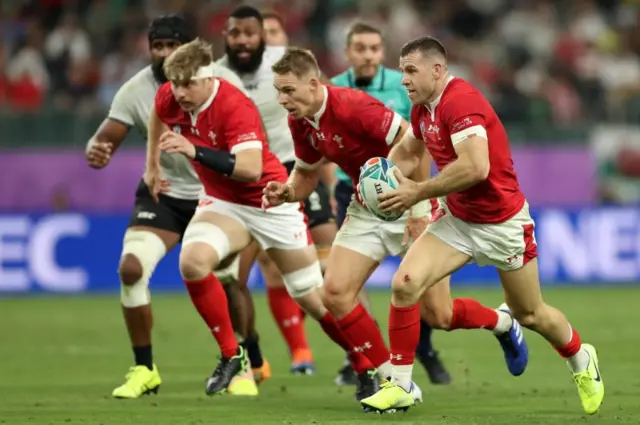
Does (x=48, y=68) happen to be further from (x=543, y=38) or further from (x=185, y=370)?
(x=185, y=370)

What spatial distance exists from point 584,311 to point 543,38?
8377 mm

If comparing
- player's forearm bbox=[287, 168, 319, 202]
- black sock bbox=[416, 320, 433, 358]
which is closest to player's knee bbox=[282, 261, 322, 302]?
player's forearm bbox=[287, 168, 319, 202]

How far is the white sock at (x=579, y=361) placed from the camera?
7.95 metres

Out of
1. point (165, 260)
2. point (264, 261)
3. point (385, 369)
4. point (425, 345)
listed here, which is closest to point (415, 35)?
point (165, 260)

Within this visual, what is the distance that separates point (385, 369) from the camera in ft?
27.5

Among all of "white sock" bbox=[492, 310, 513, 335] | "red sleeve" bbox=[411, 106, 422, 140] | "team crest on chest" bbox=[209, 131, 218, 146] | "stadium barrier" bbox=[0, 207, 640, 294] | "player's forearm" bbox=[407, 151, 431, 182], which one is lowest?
Answer: "stadium barrier" bbox=[0, 207, 640, 294]

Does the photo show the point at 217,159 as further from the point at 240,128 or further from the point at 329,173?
the point at 329,173

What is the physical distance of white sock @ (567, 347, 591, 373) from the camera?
7949mm

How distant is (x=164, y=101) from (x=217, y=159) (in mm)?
894

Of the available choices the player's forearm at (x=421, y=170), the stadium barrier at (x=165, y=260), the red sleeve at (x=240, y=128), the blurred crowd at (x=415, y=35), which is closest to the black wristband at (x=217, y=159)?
the red sleeve at (x=240, y=128)

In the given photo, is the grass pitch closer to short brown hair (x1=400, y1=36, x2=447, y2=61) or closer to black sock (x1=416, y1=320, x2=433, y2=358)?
black sock (x1=416, y1=320, x2=433, y2=358)

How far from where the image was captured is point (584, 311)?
15.1 metres

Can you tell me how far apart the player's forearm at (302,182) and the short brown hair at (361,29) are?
210cm

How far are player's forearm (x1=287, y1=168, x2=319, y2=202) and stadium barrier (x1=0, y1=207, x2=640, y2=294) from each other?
9488 millimetres
